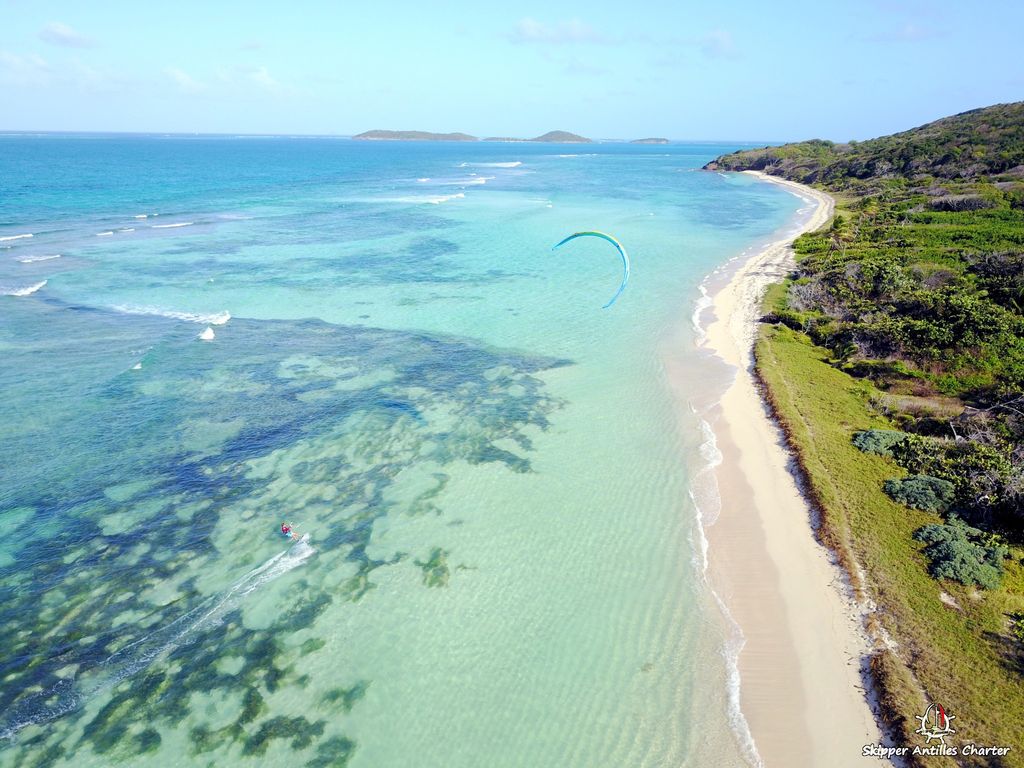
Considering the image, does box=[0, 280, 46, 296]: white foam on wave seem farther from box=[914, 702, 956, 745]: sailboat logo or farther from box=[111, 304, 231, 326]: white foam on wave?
box=[914, 702, 956, 745]: sailboat logo

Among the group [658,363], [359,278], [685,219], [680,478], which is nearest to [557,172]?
[685,219]

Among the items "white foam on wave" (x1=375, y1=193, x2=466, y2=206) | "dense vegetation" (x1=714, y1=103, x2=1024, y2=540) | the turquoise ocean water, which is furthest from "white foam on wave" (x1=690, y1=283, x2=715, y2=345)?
"white foam on wave" (x1=375, y1=193, x2=466, y2=206)

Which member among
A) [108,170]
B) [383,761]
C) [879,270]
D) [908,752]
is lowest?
[383,761]

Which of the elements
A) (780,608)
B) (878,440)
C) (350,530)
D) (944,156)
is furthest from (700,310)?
(944,156)

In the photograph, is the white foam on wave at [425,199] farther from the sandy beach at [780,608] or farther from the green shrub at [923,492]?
the green shrub at [923,492]

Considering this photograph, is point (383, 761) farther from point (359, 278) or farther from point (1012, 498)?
point (359, 278)

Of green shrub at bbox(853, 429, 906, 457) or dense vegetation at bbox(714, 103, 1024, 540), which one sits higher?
dense vegetation at bbox(714, 103, 1024, 540)

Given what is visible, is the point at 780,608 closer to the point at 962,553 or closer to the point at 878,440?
the point at 962,553

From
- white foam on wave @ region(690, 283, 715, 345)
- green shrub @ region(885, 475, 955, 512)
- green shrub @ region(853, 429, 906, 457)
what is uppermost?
white foam on wave @ region(690, 283, 715, 345)
